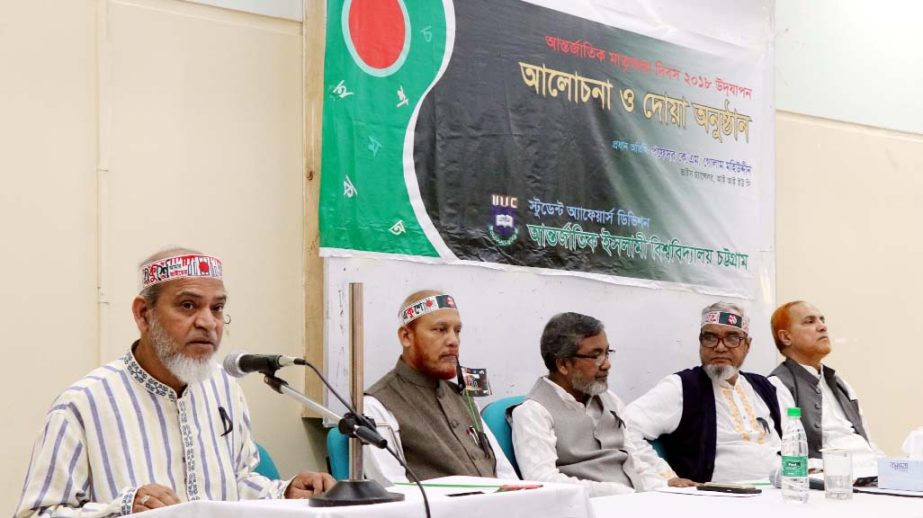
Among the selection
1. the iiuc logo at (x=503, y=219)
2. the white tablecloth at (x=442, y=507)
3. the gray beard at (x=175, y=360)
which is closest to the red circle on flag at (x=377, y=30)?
the iiuc logo at (x=503, y=219)

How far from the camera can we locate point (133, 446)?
3.05 meters

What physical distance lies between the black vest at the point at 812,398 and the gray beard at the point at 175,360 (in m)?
3.48

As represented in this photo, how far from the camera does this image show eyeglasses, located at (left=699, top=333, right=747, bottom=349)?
570 cm

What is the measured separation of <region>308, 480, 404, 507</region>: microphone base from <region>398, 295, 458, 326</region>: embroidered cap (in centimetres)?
215

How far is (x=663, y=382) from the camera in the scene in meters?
5.50

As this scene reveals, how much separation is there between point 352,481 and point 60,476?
3.03 feet

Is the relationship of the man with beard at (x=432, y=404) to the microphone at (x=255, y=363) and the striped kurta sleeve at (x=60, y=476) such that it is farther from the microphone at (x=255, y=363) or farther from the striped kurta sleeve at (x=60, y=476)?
the microphone at (x=255, y=363)

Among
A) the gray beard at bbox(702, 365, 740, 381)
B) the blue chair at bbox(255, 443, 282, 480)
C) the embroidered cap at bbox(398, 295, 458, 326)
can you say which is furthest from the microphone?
the gray beard at bbox(702, 365, 740, 381)

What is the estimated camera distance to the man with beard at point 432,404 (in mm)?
4281

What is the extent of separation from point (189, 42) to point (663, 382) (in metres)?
2.60

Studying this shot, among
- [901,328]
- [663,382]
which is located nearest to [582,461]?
[663,382]

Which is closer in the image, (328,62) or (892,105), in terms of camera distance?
(328,62)

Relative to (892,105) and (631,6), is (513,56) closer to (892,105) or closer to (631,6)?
(631,6)

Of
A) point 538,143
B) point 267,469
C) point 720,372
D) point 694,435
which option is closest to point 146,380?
point 267,469
